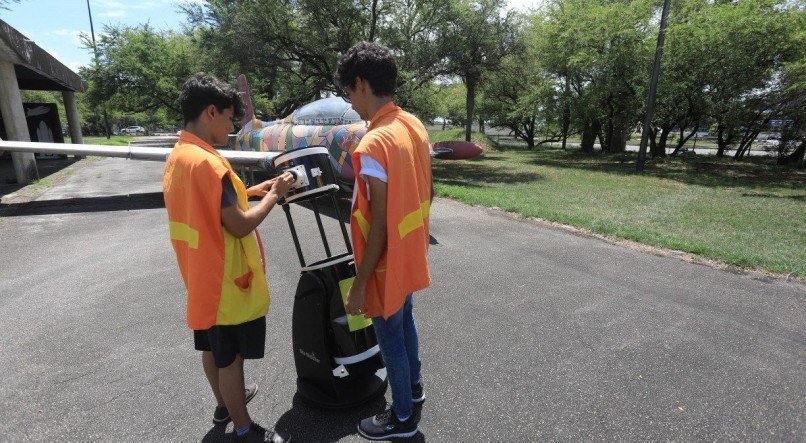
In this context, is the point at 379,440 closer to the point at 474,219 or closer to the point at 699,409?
the point at 699,409

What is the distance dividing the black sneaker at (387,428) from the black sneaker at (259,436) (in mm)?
456

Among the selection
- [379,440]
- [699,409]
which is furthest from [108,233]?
[699,409]

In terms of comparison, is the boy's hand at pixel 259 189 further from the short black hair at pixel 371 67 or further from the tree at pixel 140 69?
the tree at pixel 140 69

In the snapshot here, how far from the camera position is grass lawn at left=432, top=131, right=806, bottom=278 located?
626 centimetres

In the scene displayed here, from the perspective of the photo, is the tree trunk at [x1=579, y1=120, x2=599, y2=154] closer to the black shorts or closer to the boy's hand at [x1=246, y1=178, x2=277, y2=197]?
the boy's hand at [x1=246, y1=178, x2=277, y2=197]

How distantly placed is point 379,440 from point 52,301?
13.4ft

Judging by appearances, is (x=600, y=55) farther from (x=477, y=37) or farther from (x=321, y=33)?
(x=321, y=33)

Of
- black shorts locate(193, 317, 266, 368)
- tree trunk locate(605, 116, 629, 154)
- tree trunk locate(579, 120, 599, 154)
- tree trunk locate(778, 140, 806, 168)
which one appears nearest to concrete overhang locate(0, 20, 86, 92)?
black shorts locate(193, 317, 266, 368)

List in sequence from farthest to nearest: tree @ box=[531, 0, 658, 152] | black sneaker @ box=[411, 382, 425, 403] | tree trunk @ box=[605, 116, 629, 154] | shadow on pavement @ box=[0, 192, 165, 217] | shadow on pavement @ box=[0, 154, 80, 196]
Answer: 1. tree trunk @ box=[605, 116, 629, 154]
2. tree @ box=[531, 0, 658, 152]
3. shadow on pavement @ box=[0, 154, 80, 196]
4. shadow on pavement @ box=[0, 192, 165, 217]
5. black sneaker @ box=[411, 382, 425, 403]

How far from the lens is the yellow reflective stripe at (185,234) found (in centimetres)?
191

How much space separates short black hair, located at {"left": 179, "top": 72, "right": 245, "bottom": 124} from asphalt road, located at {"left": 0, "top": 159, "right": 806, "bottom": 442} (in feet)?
6.18

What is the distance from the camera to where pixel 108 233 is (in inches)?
275

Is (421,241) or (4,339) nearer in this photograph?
(421,241)

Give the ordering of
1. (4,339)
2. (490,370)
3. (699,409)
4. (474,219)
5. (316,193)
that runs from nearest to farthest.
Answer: (316,193), (699,409), (490,370), (4,339), (474,219)
